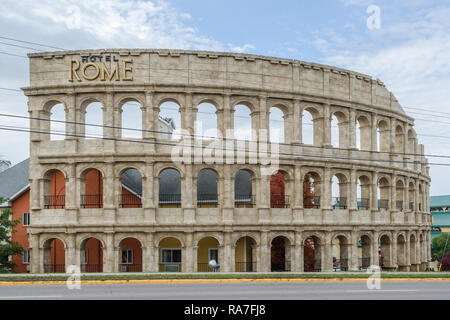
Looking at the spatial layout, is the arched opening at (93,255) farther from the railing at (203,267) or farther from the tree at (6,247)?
the railing at (203,267)

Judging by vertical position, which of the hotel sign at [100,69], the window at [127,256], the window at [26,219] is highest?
the hotel sign at [100,69]

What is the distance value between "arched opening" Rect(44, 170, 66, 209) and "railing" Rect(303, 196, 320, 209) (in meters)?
17.7

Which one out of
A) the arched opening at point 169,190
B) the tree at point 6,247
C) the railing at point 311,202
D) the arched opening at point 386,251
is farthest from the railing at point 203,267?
the arched opening at point 386,251

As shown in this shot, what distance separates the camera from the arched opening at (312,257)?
33.8 m

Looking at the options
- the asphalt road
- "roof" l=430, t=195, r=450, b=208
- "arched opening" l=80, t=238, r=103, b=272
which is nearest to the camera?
the asphalt road

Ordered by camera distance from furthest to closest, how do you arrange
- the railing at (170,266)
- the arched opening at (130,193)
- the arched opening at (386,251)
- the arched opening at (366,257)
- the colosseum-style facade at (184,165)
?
the arched opening at (386,251)
the arched opening at (366,257)
the arched opening at (130,193)
the railing at (170,266)
the colosseum-style facade at (184,165)

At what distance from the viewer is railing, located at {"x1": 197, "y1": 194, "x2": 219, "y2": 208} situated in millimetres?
33906

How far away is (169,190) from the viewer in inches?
1401

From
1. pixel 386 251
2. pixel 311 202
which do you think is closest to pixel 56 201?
pixel 311 202

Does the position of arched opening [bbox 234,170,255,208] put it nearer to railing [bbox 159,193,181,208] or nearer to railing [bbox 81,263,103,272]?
railing [bbox 159,193,181,208]

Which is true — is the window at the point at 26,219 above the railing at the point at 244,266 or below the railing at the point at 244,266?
above

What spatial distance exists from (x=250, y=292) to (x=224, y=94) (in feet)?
51.7

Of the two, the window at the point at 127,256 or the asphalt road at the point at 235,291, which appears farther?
the window at the point at 127,256

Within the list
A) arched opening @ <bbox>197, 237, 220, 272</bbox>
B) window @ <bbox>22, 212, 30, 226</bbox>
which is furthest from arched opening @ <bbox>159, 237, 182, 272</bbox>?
window @ <bbox>22, 212, 30, 226</bbox>
